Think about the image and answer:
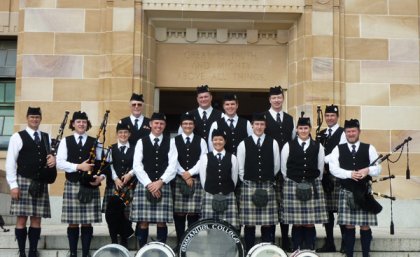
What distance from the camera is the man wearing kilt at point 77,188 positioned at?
7676mm

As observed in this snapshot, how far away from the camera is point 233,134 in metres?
8.25

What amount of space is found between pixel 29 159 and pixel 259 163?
2941mm

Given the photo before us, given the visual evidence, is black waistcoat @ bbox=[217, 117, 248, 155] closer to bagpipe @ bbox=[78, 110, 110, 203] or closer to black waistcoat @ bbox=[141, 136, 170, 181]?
black waistcoat @ bbox=[141, 136, 170, 181]

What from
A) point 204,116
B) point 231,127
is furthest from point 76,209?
point 231,127

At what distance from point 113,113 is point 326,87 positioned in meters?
3.97

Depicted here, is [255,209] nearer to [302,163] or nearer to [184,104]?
[302,163]

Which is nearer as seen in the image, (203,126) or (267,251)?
(267,251)

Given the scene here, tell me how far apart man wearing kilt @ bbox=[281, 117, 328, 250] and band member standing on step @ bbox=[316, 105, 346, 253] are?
394 mm

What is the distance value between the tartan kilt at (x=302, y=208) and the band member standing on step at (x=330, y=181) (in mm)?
434

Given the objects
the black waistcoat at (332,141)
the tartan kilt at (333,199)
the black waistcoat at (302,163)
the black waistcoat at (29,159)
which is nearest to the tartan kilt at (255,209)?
the black waistcoat at (302,163)

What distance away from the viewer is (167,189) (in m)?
7.72

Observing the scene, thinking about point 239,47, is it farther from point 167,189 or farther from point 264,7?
point 167,189

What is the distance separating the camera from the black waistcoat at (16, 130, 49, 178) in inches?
308

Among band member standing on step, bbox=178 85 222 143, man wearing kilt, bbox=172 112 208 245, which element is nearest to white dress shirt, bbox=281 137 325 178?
man wearing kilt, bbox=172 112 208 245
